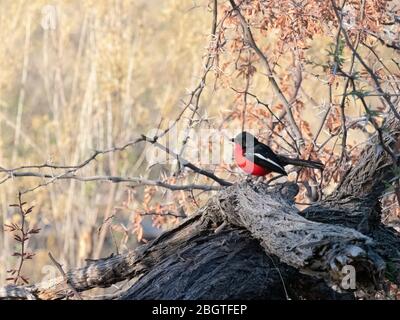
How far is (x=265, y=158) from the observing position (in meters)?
4.96

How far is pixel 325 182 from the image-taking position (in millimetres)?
4898

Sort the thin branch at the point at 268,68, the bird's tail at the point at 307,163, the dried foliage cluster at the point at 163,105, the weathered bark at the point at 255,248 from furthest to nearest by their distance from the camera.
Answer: the dried foliage cluster at the point at 163,105, the thin branch at the point at 268,68, the bird's tail at the point at 307,163, the weathered bark at the point at 255,248

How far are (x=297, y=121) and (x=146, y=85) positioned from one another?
432 centimetres

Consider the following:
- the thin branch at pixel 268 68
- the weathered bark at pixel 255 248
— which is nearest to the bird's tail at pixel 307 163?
the thin branch at pixel 268 68

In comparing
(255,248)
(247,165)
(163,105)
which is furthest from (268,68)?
(163,105)

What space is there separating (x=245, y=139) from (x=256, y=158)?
0.63ft

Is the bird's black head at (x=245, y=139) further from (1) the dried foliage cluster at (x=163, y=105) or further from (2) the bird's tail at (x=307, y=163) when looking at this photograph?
(2) the bird's tail at (x=307, y=163)

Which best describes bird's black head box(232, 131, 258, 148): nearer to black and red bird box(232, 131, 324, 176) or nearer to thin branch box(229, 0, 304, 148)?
black and red bird box(232, 131, 324, 176)

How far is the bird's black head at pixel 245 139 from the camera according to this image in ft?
16.7

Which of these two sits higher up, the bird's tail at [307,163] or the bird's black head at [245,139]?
the bird's black head at [245,139]

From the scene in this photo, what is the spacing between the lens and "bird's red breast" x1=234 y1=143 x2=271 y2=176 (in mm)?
5070

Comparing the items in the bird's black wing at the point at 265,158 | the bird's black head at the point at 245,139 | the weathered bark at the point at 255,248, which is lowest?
the weathered bark at the point at 255,248

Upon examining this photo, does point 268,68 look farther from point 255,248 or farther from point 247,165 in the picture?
point 255,248

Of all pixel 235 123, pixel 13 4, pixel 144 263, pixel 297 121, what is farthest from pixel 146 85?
pixel 144 263
